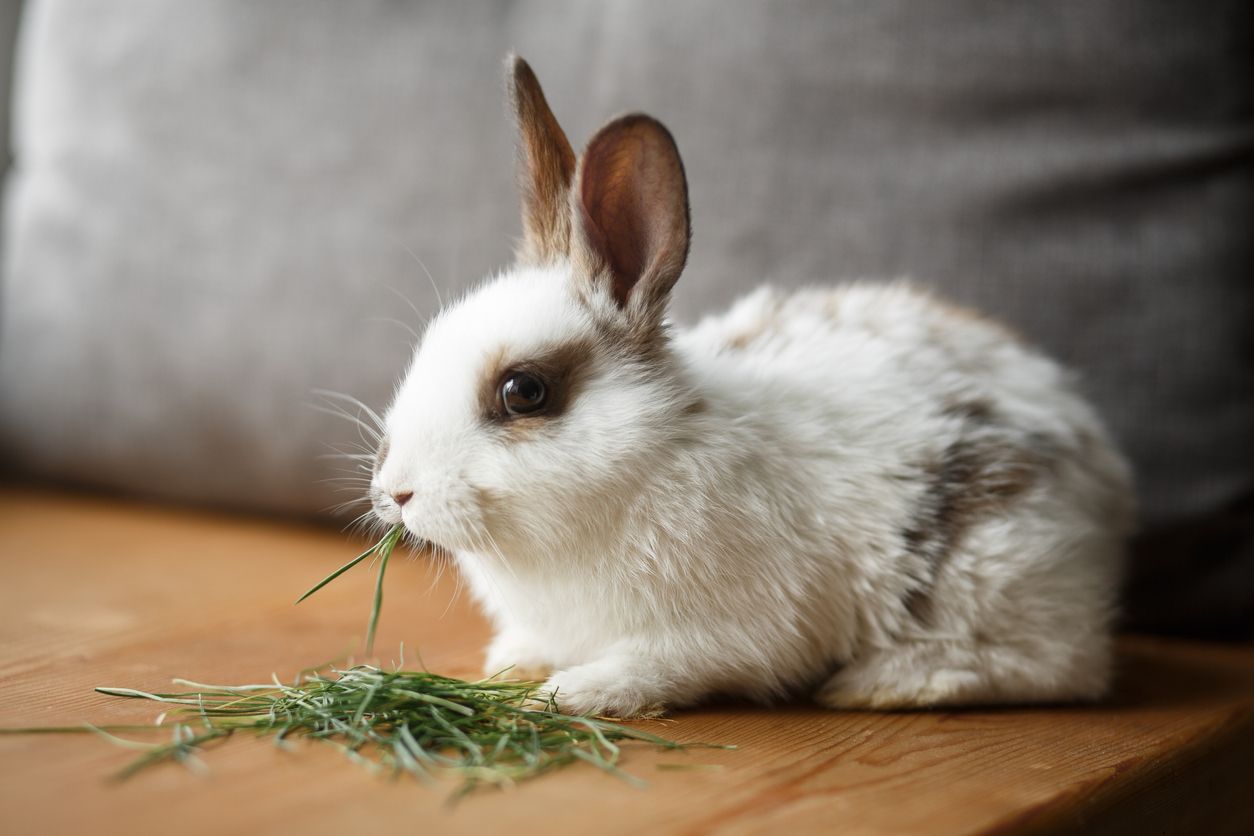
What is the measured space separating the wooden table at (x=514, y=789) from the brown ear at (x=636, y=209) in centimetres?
38

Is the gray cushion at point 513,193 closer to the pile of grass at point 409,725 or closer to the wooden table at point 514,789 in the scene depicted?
the wooden table at point 514,789

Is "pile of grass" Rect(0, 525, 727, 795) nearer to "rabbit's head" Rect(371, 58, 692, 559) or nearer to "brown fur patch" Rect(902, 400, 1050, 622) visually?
"rabbit's head" Rect(371, 58, 692, 559)

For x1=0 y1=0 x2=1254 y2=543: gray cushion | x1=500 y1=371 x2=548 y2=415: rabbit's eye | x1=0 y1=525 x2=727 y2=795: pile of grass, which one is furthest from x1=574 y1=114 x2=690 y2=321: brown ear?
x1=0 y1=0 x2=1254 y2=543: gray cushion

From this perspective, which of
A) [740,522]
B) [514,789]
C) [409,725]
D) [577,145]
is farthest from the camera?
[577,145]

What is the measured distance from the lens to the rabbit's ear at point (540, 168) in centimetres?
104

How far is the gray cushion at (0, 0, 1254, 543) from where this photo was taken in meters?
1.33

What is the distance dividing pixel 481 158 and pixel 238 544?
65cm

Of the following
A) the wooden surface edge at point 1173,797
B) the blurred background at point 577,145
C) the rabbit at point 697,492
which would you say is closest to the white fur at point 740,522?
the rabbit at point 697,492

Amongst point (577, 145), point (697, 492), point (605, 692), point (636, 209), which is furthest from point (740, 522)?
point (577, 145)

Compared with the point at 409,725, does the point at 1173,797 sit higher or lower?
lower

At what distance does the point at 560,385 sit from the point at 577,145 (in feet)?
2.15

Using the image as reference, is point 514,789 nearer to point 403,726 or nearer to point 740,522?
point 403,726

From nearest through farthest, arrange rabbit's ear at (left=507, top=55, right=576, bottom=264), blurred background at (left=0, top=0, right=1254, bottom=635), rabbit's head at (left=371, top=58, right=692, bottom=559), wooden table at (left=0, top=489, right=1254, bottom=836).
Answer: wooden table at (left=0, top=489, right=1254, bottom=836) → rabbit's head at (left=371, top=58, right=692, bottom=559) → rabbit's ear at (left=507, top=55, right=576, bottom=264) → blurred background at (left=0, top=0, right=1254, bottom=635)

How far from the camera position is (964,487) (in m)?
1.05
